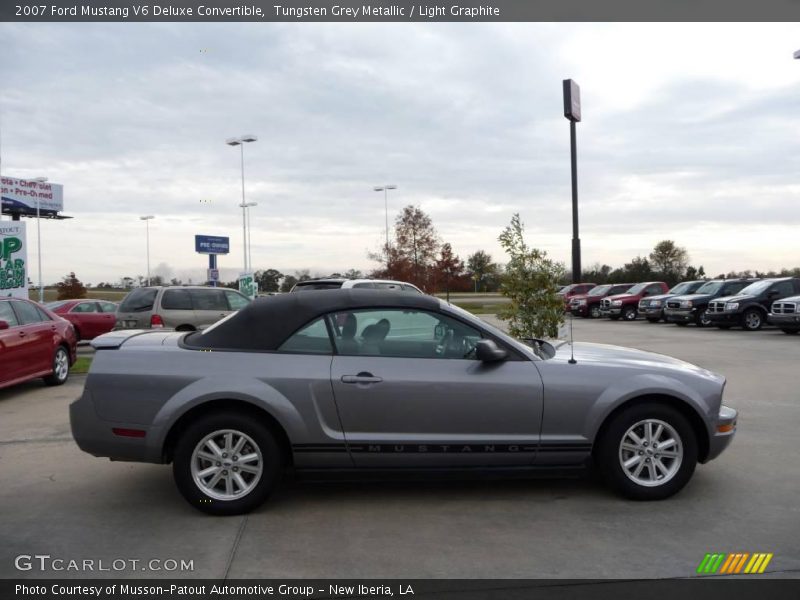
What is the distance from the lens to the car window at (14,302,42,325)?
10086 mm

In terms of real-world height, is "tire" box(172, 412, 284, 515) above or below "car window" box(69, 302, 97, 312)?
below

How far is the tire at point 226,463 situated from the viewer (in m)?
4.59

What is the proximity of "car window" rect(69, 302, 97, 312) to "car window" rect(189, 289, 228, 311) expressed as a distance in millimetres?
7308

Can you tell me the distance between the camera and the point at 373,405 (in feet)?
15.3

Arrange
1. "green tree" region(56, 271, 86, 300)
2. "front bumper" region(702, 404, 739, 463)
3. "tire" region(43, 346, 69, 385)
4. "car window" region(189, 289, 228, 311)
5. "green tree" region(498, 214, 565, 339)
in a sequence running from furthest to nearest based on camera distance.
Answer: "green tree" region(56, 271, 86, 300) → "car window" region(189, 289, 228, 311) → "tire" region(43, 346, 69, 385) → "green tree" region(498, 214, 565, 339) → "front bumper" region(702, 404, 739, 463)

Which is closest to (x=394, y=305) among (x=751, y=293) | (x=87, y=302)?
(x=87, y=302)

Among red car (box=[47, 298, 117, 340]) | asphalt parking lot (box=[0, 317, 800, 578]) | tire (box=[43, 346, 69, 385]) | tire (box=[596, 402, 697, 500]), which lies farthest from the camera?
red car (box=[47, 298, 117, 340])

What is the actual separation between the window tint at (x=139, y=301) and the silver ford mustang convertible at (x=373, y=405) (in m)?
9.59

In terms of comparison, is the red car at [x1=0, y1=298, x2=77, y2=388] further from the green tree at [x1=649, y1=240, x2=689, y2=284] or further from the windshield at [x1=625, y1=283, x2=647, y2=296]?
the green tree at [x1=649, y1=240, x2=689, y2=284]

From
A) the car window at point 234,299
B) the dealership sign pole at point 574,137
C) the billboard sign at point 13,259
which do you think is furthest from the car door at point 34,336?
the dealership sign pole at point 574,137

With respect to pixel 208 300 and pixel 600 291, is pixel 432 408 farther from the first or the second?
pixel 600 291

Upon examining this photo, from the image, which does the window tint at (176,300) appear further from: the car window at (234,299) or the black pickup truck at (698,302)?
the black pickup truck at (698,302)

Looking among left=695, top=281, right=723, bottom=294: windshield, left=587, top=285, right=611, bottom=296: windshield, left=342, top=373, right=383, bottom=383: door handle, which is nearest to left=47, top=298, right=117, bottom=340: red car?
left=342, top=373, right=383, bottom=383: door handle

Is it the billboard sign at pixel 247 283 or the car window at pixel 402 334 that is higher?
the billboard sign at pixel 247 283
